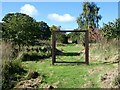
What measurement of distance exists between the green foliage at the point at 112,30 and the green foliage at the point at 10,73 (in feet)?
30.4

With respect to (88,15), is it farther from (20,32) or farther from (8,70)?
(8,70)

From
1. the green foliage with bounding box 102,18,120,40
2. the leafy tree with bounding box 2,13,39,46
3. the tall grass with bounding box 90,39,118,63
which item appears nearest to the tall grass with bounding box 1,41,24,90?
the tall grass with bounding box 90,39,118,63

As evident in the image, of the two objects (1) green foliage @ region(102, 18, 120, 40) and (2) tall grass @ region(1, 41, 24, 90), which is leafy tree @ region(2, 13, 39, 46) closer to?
(1) green foliage @ region(102, 18, 120, 40)

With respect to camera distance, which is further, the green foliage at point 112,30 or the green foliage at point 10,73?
the green foliage at point 112,30

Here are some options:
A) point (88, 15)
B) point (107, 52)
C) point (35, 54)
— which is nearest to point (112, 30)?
point (107, 52)

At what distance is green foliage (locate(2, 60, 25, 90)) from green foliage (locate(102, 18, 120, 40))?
927 centimetres

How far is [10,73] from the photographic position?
10.5 m

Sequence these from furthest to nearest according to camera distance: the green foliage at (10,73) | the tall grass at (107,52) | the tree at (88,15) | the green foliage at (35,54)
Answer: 1. the tree at (88,15)
2. the green foliage at (35,54)
3. the tall grass at (107,52)
4. the green foliage at (10,73)

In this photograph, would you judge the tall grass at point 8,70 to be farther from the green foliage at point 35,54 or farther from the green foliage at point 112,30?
the green foliage at point 112,30

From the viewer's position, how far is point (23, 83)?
9211 millimetres

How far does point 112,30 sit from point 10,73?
10.6 metres

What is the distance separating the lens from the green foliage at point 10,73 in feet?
30.1

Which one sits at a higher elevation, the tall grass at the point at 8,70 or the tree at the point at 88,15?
the tree at the point at 88,15

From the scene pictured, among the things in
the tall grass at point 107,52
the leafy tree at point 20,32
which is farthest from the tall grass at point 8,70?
the leafy tree at point 20,32
